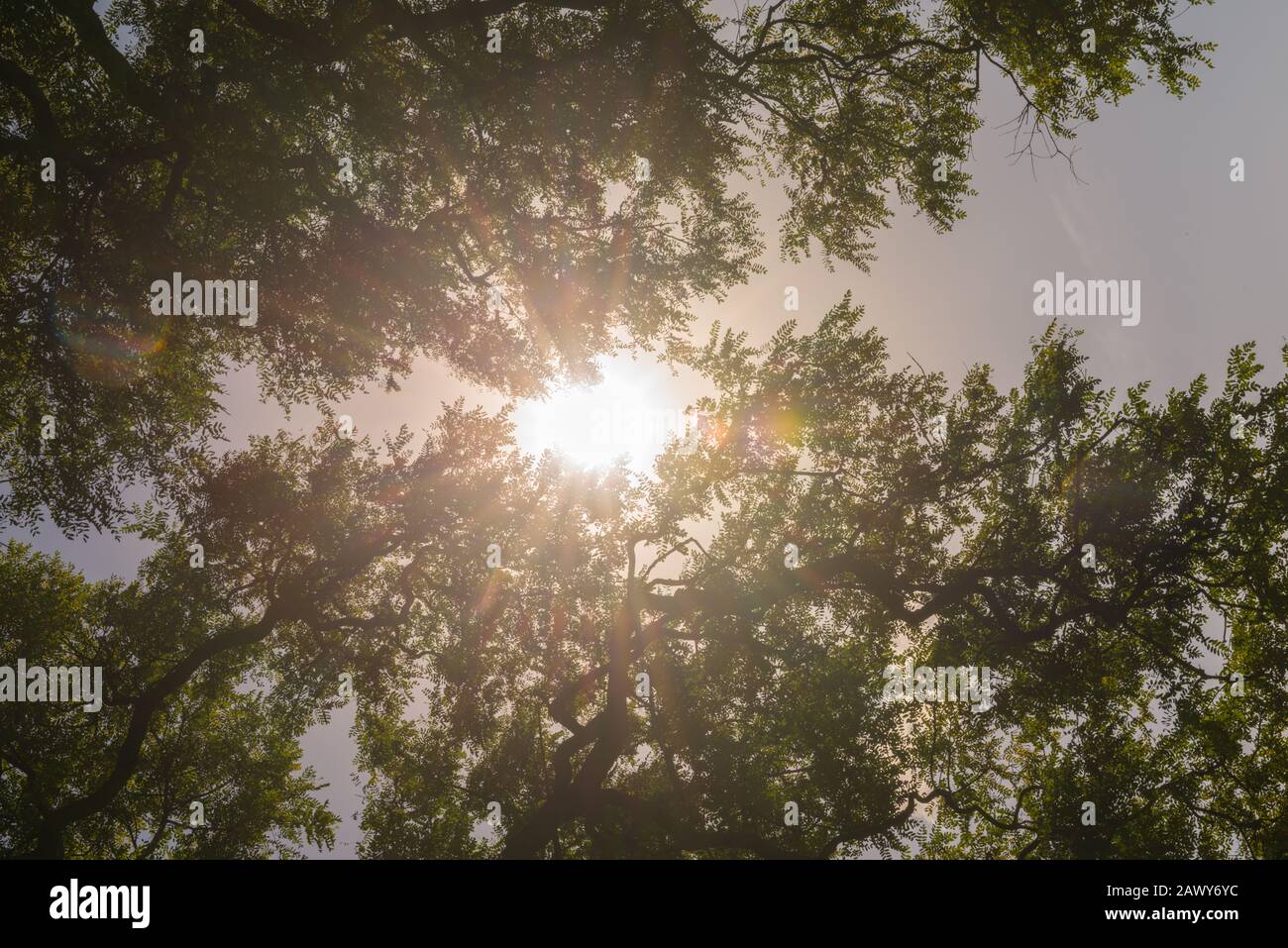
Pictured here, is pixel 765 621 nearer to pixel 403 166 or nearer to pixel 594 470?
pixel 594 470

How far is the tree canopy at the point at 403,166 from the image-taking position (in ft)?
39.7

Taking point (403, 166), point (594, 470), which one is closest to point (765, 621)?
point (594, 470)

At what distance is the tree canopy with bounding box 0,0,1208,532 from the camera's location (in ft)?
39.7

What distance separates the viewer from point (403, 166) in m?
14.4

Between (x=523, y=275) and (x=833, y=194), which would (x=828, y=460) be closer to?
(x=833, y=194)

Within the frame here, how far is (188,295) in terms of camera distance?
13555 mm

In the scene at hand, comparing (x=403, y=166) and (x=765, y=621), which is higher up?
(x=403, y=166)

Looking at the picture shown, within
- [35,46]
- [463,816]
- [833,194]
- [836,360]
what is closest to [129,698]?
[463,816]

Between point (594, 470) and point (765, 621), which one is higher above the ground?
point (594, 470)

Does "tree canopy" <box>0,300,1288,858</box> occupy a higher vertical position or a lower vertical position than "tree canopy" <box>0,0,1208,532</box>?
lower

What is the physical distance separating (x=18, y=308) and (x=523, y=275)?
9868 millimetres

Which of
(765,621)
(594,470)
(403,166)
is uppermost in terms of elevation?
(403,166)

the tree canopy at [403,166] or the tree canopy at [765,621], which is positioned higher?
the tree canopy at [403,166]

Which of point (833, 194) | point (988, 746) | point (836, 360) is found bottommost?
point (988, 746)
